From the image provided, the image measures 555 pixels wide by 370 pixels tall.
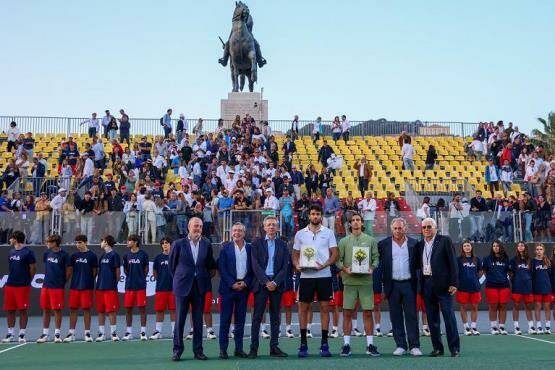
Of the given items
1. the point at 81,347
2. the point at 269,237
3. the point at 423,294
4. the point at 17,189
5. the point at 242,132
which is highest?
the point at 242,132

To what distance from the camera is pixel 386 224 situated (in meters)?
19.0

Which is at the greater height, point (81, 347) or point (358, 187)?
point (358, 187)

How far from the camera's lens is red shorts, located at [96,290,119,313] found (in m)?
14.2

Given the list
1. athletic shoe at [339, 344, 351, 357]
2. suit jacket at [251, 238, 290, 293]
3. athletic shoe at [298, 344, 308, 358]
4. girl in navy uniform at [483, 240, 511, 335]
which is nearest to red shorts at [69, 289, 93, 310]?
suit jacket at [251, 238, 290, 293]

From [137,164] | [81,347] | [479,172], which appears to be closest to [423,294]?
[81,347]

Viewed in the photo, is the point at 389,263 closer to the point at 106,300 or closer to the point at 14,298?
the point at 106,300

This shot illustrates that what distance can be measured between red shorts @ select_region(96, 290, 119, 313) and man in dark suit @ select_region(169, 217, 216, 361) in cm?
373

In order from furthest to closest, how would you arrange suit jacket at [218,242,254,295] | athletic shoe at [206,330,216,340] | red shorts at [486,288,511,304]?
red shorts at [486,288,511,304]
athletic shoe at [206,330,216,340]
suit jacket at [218,242,254,295]

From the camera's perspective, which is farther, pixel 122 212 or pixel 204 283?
pixel 122 212

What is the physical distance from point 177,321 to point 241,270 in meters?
1.14

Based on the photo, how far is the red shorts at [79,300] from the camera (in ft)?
46.3

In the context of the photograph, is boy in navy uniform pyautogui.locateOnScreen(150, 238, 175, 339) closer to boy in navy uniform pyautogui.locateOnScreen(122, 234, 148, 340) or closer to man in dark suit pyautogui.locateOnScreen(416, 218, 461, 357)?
boy in navy uniform pyautogui.locateOnScreen(122, 234, 148, 340)

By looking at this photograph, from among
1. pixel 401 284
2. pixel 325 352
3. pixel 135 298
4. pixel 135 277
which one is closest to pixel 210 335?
pixel 135 298

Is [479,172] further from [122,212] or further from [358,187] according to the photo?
[122,212]
